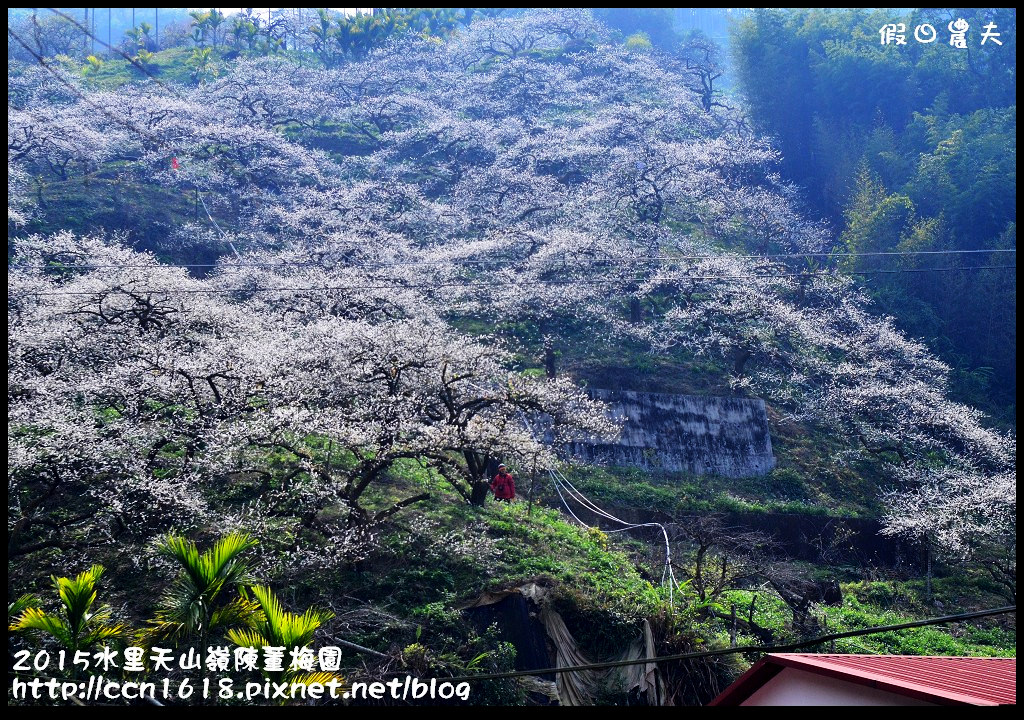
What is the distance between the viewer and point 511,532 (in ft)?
48.0

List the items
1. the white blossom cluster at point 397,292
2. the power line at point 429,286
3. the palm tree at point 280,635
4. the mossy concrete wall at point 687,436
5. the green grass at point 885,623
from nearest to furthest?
1. the palm tree at point 280,635
2. the white blossom cluster at point 397,292
3. the green grass at point 885,623
4. the power line at point 429,286
5. the mossy concrete wall at point 687,436

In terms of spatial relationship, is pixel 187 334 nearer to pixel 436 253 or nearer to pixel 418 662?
pixel 418 662

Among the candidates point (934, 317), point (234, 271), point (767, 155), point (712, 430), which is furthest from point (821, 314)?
point (234, 271)

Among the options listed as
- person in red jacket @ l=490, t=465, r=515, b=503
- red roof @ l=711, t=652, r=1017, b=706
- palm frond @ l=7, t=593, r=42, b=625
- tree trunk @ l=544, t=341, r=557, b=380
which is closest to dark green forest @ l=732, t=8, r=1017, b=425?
tree trunk @ l=544, t=341, r=557, b=380

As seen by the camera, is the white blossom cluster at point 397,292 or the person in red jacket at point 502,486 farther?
the person in red jacket at point 502,486

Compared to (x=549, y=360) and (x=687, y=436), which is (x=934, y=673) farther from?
(x=549, y=360)

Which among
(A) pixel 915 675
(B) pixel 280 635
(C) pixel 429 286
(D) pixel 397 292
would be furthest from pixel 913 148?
(B) pixel 280 635

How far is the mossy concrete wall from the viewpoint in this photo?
2116 centimetres

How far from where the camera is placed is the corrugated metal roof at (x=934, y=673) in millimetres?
5355

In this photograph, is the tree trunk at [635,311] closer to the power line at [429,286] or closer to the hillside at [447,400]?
the hillside at [447,400]

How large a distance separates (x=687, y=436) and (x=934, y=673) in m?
15.2

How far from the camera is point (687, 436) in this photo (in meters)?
21.7

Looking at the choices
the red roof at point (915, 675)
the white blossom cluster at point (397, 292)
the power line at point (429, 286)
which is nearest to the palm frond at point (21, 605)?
the white blossom cluster at point (397, 292)

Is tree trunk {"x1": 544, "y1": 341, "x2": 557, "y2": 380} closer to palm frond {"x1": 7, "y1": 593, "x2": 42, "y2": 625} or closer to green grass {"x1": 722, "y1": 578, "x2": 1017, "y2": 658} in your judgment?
green grass {"x1": 722, "y1": 578, "x2": 1017, "y2": 658}
